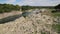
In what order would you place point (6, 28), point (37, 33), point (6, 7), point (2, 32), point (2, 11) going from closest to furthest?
point (2, 32) < point (6, 28) < point (37, 33) < point (2, 11) < point (6, 7)

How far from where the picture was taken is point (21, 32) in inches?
869

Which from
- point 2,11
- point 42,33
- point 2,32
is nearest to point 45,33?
point 42,33

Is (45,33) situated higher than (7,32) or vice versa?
(7,32)

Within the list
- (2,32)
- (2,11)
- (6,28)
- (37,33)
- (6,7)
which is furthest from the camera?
(6,7)

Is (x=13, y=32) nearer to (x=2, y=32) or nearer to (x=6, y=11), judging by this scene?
(x=2, y=32)

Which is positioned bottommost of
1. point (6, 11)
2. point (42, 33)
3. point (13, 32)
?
point (6, 11)

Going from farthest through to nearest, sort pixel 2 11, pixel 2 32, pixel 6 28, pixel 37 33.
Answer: pixel 2 11
pixel 37 33
pixel 6 28
pixel 2 32

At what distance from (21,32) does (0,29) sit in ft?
7.65

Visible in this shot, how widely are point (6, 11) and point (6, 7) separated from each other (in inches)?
169

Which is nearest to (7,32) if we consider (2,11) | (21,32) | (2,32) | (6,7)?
(2,32)

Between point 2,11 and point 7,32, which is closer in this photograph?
point 7,32

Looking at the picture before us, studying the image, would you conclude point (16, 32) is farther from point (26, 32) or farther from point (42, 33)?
point (42, 33)

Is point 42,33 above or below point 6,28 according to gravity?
below

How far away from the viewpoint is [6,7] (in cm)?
6812
